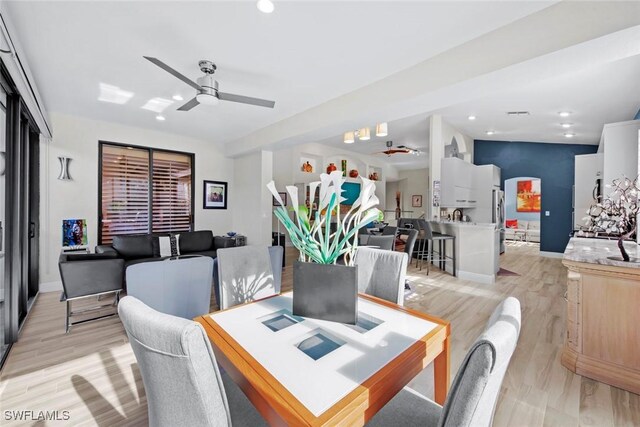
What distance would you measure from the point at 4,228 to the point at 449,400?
373 cm

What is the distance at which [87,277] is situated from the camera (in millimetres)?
2992

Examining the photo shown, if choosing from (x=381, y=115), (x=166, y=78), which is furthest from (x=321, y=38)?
(x=166, y=78)

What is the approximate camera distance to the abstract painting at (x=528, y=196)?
9859mm

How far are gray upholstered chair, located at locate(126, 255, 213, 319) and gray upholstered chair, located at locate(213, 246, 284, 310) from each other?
0.63 feet

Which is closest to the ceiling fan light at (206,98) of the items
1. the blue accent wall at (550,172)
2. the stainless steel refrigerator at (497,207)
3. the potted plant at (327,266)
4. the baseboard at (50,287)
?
the potted plant at (327,266)

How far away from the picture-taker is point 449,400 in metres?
0.74

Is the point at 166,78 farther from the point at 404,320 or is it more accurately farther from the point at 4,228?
the point at 404,320

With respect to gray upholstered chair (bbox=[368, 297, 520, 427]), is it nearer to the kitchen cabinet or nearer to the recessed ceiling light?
the recessed ceiling light

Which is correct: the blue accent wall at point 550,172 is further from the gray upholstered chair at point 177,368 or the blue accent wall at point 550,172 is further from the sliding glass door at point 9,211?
the sliding glass door at point 9,211

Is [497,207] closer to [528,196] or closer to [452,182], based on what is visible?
[452,182]

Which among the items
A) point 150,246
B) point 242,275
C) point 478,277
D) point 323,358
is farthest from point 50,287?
point 478,277

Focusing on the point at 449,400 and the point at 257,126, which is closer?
the point at 449,400

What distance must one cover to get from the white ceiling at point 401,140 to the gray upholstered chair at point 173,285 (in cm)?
419

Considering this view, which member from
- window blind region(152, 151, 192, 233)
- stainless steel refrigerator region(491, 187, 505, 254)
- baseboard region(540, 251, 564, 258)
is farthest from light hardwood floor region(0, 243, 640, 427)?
baseboard region(540, 251, 564, 258)
